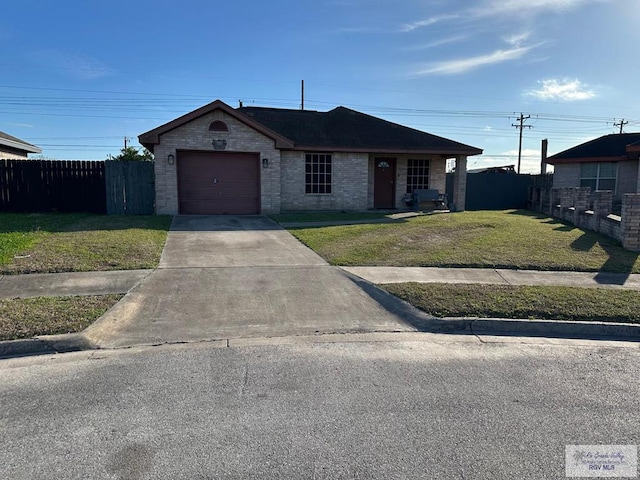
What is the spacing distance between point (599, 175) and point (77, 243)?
2214 cm

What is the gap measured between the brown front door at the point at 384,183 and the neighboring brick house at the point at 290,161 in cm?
5

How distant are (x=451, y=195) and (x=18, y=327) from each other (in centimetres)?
2034

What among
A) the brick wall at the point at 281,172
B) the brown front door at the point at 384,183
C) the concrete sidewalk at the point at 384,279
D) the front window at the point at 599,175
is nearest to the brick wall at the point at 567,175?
the front window at the point at 599,175

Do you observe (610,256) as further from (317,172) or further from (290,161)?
(290,161)

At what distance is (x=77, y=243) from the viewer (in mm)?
9641

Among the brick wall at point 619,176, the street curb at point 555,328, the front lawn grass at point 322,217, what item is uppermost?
the brick wall at point 619,176

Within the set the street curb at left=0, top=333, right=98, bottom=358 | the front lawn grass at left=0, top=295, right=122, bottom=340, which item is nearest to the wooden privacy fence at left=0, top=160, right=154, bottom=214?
the front lawn grass at left=0, top=295, right=122, bottom=340

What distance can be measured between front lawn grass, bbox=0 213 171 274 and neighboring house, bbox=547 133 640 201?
62.2 feet

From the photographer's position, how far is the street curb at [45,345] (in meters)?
4.62

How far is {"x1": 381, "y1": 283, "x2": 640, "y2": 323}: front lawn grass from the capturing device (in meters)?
5.87

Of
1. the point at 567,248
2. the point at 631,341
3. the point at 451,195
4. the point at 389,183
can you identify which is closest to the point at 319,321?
the point at 631,341

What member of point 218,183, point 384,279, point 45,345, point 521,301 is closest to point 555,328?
point 521,301

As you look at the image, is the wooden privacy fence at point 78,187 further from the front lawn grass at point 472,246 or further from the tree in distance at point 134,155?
the tree in distance at point 134,155

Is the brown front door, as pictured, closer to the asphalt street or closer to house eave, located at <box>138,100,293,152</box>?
house eave, located at <box>138,100,293,152</box>
